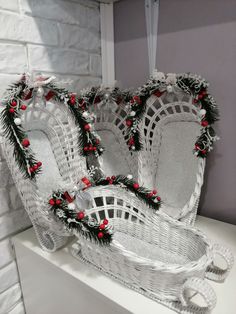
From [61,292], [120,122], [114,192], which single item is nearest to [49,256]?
[61,292]

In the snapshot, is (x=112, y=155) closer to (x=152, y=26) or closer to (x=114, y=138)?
(x=114, y=138)

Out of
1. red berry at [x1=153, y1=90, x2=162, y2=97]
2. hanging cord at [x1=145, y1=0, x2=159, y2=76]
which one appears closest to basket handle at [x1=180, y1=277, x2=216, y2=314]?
red berry at [x1=153, y1=90, x2=162, y2=97]

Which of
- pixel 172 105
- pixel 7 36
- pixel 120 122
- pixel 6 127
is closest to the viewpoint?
pixel 6 127

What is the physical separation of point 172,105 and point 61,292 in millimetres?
653

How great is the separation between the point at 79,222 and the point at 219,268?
370 millimetres

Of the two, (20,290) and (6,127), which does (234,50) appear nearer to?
(6,127)

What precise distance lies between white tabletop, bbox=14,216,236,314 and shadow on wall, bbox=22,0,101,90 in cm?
56

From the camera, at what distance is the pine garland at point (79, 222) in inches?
24.4

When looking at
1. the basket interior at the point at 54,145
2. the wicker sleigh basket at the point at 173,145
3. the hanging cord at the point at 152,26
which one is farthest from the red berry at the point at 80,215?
the hanging cord at the point at 152,26

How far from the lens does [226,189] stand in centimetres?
93

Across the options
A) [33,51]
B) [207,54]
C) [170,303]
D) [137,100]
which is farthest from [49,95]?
[170,303]

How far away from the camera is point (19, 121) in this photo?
2.28 ft

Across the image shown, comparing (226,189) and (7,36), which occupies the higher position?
(7,36)

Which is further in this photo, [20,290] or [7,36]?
[20,290]
